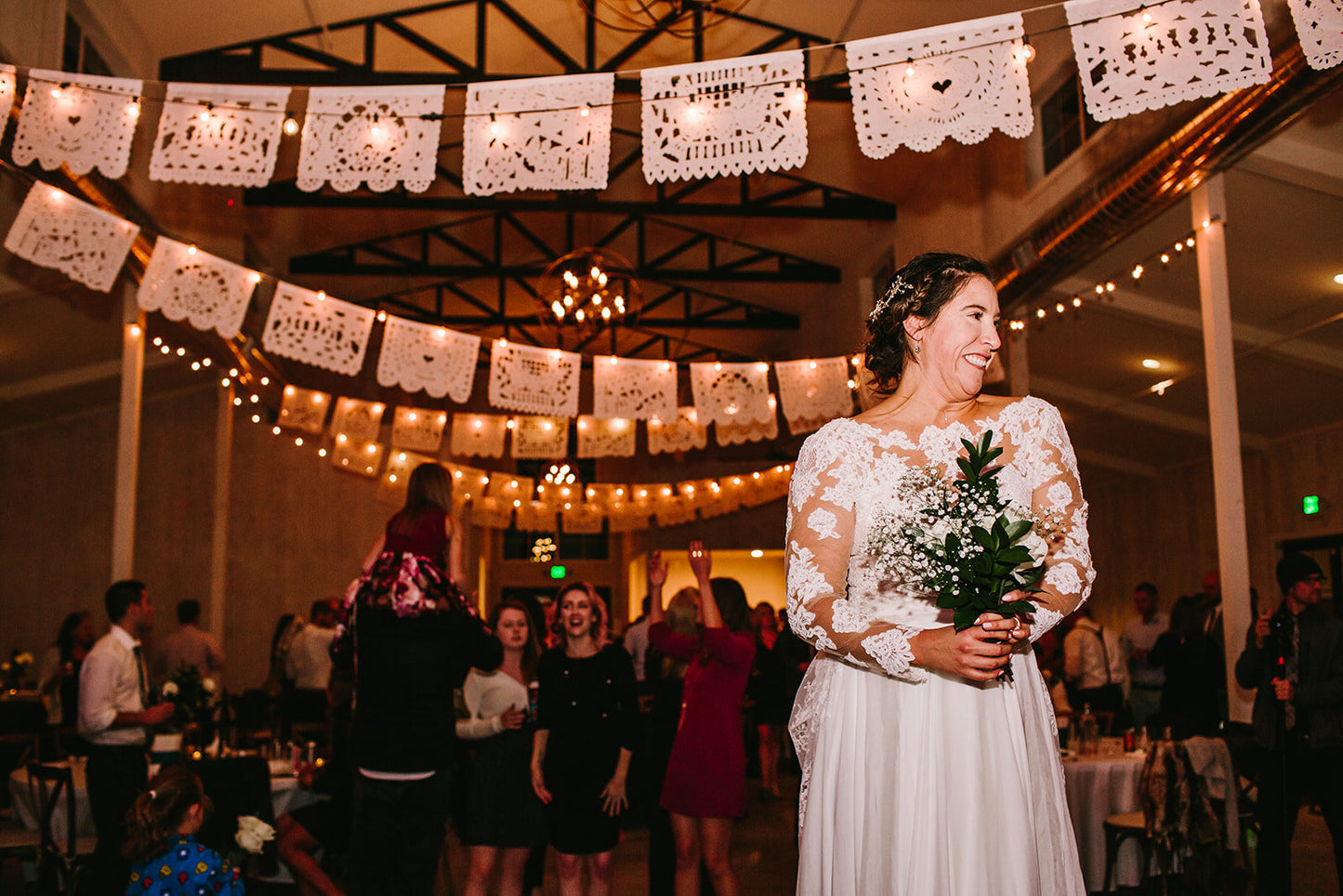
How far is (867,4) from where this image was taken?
28.6 ft

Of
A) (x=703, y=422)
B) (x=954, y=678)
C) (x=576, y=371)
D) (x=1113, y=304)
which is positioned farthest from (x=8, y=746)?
(x=1113, y=304)

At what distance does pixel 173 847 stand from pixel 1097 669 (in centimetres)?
700

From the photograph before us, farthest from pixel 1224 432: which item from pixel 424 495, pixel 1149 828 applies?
pixel 424 495

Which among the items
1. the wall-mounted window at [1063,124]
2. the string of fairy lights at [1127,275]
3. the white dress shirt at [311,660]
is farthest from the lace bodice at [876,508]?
the white dress shirt at [311,660]

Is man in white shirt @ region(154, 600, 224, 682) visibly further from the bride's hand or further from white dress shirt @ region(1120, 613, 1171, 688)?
the bride's hand

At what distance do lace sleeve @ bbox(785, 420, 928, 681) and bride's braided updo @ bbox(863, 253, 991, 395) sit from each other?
22cm

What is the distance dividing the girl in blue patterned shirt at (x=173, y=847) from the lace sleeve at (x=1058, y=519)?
273cm

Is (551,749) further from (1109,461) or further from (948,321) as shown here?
(1109,461)

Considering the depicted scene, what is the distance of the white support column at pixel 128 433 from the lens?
8445 millimetres

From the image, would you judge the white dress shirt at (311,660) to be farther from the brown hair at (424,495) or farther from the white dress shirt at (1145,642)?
the white dress shirt at (1145,642)

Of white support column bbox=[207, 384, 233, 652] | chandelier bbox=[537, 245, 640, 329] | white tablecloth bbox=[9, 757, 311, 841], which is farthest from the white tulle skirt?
white support column bbox=[207, 384, 233, 652]

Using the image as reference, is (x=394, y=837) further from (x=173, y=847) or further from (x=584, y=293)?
(x=584, y=293)

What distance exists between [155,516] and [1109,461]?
12.5 meters

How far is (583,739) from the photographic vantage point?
14.3 ft
